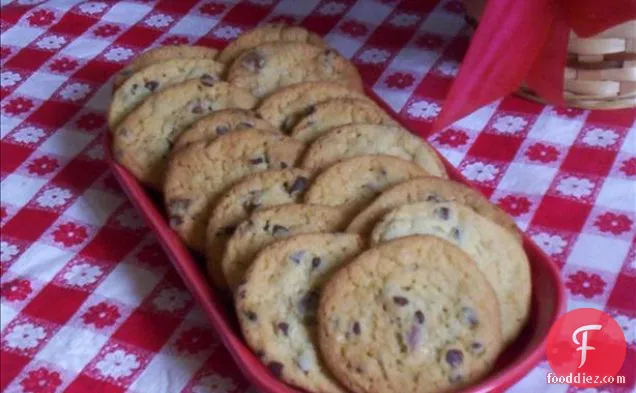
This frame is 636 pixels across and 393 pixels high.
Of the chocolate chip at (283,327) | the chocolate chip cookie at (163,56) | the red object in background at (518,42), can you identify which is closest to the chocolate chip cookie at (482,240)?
the chocolate chip at (283,327)

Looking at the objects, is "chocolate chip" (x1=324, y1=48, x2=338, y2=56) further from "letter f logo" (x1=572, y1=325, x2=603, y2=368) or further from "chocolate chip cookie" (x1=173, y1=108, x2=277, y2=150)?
"letter f logo" (x1=572, y1=325, x2=603, y2=368)

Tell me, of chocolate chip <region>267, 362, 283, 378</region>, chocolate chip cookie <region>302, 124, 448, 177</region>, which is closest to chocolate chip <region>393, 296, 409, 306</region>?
chocolate chip <region>267, 362, 283, 378</region>

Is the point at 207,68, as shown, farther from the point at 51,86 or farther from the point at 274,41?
the point at 51,86

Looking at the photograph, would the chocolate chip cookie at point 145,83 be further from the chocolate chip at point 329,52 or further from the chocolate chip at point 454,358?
the chocolate chip at point 454,358

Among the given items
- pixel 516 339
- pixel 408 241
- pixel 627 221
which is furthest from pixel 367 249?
pixel 627 221

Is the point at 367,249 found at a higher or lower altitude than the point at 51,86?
higher
